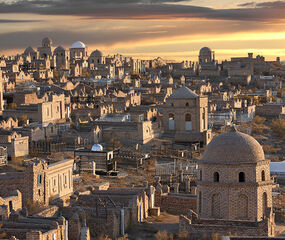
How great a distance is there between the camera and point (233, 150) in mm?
25875

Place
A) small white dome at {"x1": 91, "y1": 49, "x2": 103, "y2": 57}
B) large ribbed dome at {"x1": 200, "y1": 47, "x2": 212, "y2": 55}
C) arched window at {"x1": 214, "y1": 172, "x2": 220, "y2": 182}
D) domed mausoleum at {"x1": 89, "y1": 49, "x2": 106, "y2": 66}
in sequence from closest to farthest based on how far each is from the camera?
arched window at {"x1": 214, "y1": 172, "x2": 220, "y2": 182} → domed mausoleum at {"x1": 89, "y1": 49, "x2": 106, "y2": 66} → small white dome at {"x1": 91, "y1": 49, "x2": 103, "y2": 57} → large ribbed dome at {"x1": 200, "y1": 47, "x2": 212, "y2": 55}

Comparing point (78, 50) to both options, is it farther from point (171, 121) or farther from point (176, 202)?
point (176, 202)

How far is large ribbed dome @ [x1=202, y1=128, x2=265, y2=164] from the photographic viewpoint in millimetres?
25812

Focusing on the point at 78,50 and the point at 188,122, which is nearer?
the point at 188,122

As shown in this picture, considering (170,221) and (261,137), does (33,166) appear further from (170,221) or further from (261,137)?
(261,137)

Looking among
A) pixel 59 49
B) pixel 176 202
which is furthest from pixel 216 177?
pixel 59 49

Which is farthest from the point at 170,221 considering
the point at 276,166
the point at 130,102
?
the point at 130,102

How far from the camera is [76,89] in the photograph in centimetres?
6384

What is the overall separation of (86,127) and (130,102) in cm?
1110

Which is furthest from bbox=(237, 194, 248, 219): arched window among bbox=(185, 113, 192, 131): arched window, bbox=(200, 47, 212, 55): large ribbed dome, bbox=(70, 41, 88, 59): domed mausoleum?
bbox=(200, 47, 212, 55): large ribbed dome

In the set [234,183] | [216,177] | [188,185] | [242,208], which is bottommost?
[188,185]

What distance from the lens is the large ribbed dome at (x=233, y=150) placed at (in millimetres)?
25812

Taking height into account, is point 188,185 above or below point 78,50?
below

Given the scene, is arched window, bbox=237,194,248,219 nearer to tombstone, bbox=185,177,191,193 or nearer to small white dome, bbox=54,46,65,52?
tombstone, bbox=185,177,191,193
